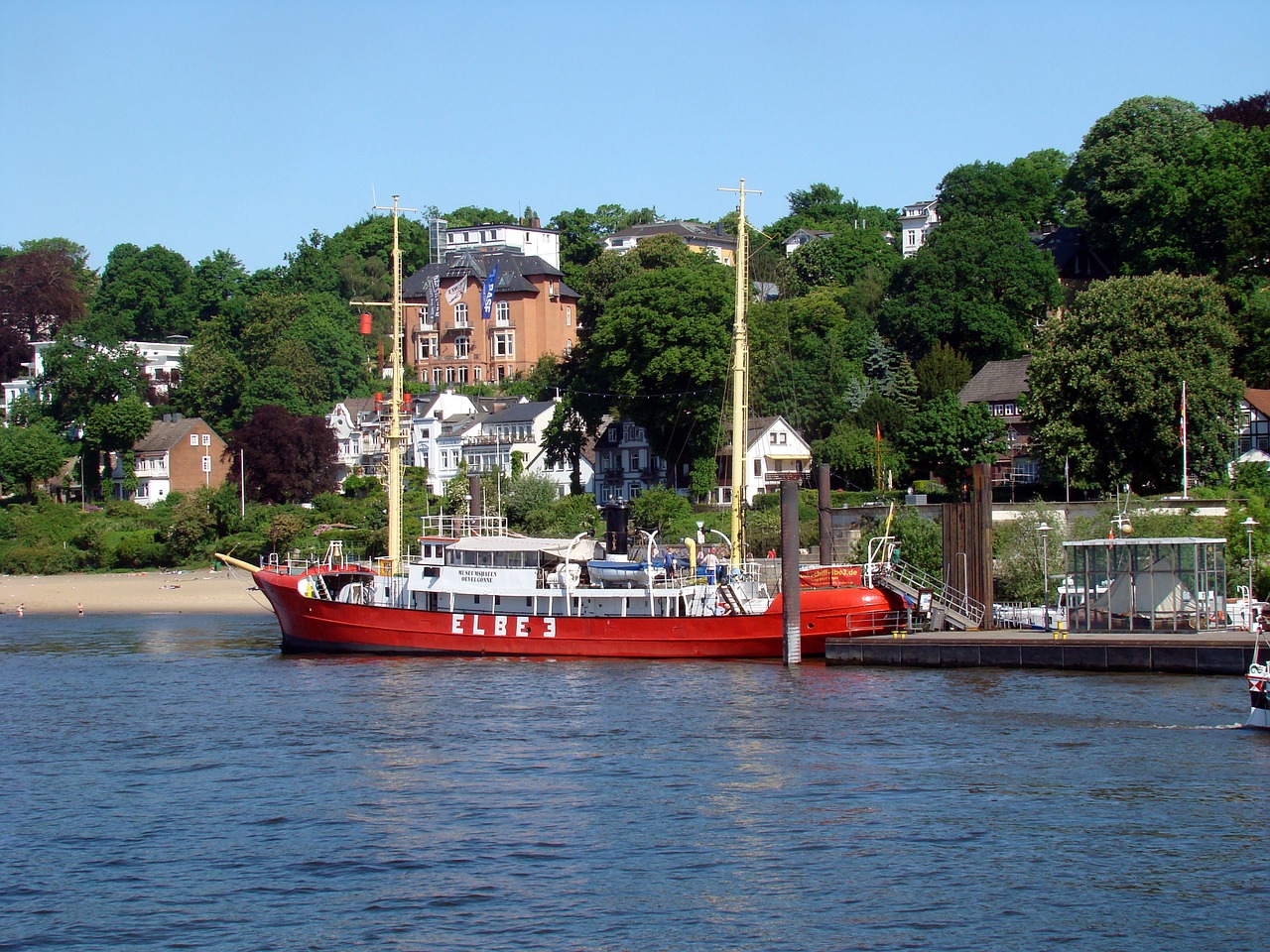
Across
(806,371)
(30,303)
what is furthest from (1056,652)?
(30,303)

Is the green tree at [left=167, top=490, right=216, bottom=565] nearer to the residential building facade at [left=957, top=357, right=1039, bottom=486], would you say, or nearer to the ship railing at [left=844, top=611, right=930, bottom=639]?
the residential building facade at [left=957, top=357, right=1039, bottom=486]

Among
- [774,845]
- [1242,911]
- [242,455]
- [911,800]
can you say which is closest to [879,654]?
[911,800]

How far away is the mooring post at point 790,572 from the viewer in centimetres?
4581

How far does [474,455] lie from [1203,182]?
2047 inches

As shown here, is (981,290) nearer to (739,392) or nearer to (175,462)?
(739,392)

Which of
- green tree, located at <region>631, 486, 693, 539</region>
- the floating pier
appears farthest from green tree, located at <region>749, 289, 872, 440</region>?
the floating pier

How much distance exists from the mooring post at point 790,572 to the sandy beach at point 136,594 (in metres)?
38.1

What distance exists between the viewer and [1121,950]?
2183 cm

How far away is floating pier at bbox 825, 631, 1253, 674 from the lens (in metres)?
42.3

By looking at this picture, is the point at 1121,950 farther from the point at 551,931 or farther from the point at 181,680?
the point at 181,680

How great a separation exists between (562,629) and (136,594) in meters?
41.2

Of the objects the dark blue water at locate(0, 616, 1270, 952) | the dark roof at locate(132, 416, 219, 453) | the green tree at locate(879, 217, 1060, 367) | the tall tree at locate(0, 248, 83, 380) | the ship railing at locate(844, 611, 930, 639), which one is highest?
the tall tree at locate(0, 248, 83, 380)

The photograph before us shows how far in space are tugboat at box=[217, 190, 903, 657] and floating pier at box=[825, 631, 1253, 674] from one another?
225 centimetres

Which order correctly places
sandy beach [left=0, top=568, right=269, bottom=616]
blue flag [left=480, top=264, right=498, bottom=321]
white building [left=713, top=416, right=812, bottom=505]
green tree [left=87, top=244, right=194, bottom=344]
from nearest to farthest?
sandy beach [left=0, top=568, right=269, bottom=616] < white building [left=713, top=416, right=812, bottom=505] < blue flag [left=480, top=264, right=498, bottom=321] < green tree [left=87, top=244, right=194, bottom=344]
